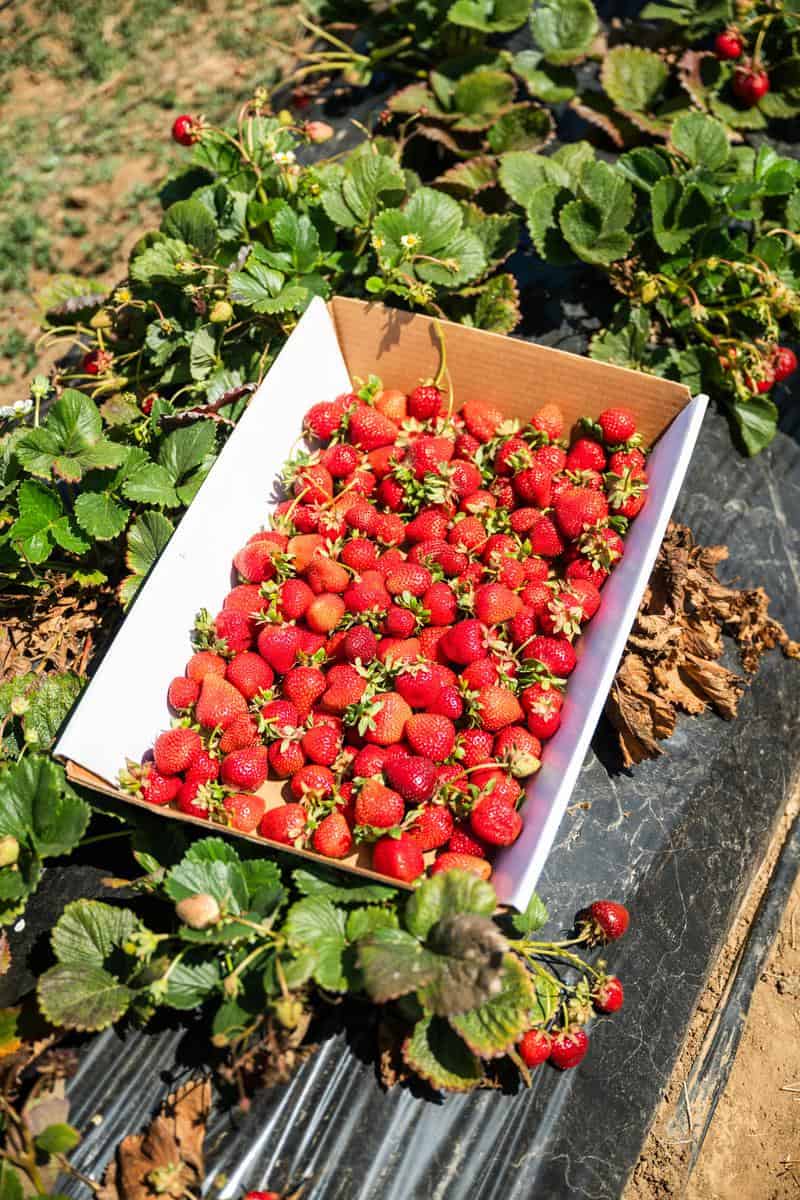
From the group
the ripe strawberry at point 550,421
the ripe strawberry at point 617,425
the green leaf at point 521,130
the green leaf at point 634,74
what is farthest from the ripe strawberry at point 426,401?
the green leaf at point 634,74

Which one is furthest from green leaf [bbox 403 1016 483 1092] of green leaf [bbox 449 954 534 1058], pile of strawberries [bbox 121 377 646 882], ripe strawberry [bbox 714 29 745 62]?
ripe strawberry [bbox 714 29 745 62]

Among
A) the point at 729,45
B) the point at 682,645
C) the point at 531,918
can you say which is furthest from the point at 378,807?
the point at 729,45

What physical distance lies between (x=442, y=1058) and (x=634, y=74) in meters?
3.05

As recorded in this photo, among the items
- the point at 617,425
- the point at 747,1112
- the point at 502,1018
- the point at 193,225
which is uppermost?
the point at 193,225

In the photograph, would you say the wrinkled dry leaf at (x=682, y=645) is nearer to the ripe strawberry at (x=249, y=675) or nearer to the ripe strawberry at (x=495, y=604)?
the ripe strawberry at (x=495, y=604)

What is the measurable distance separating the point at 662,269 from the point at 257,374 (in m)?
1.20

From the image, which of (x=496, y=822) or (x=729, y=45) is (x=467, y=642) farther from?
(x=729, y=45)

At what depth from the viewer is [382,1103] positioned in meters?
1.67

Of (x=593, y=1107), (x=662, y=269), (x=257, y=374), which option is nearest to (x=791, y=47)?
(x=662, y=269)

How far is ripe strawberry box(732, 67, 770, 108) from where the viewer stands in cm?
280

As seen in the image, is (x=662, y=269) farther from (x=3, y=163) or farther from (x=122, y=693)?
(x=3, y=163)

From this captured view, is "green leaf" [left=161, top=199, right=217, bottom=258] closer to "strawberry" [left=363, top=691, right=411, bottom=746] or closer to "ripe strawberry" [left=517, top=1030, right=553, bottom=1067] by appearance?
"strawberry" [left=363, top=691, right=411, bottom=746]

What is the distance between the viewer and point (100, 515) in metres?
1.97

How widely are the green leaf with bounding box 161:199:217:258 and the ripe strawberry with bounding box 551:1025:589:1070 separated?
6.96 feet
